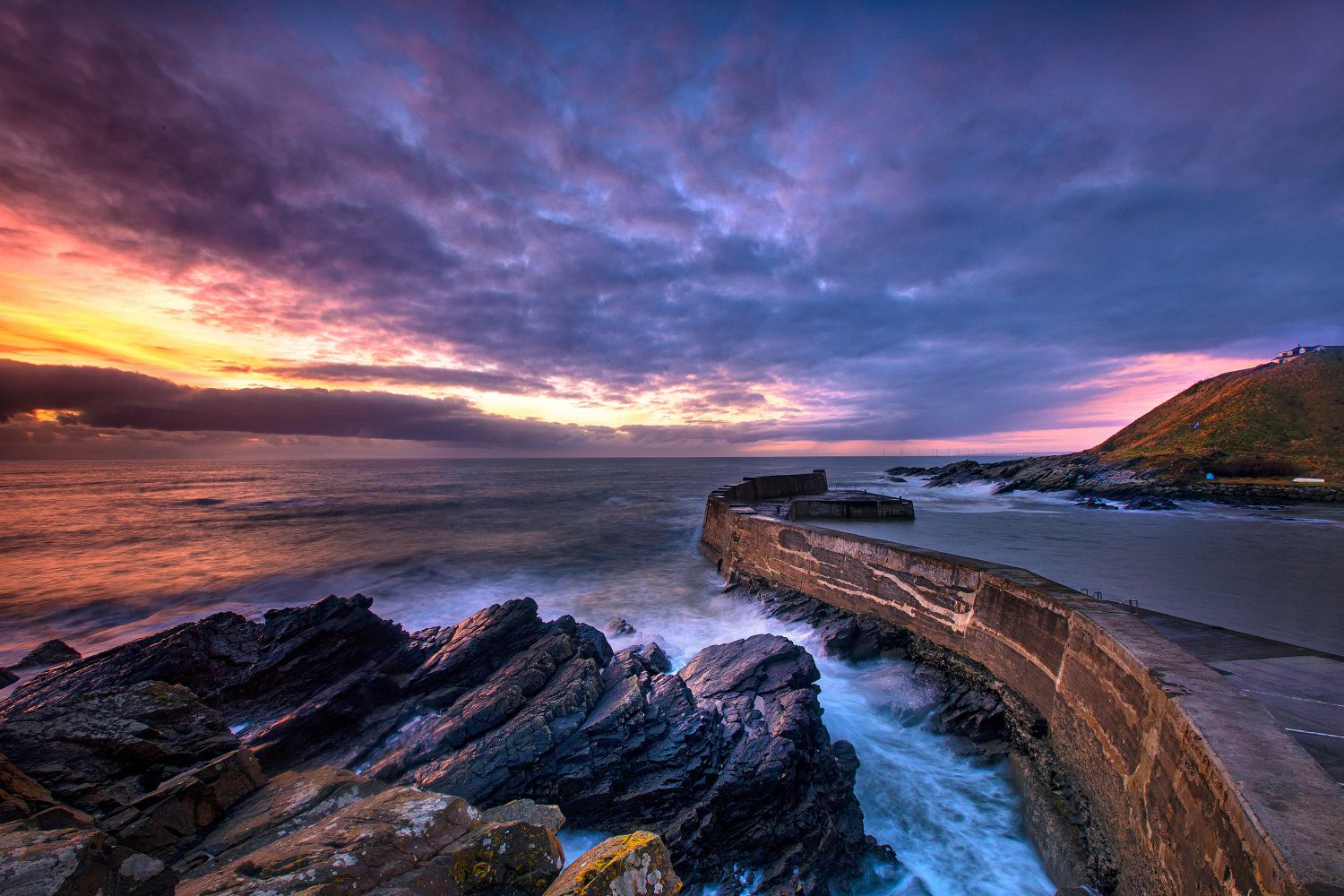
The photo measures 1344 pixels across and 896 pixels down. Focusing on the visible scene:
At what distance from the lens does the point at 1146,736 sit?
3756 mm

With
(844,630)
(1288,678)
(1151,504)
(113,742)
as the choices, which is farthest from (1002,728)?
(1151,504)

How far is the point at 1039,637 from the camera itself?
583cm

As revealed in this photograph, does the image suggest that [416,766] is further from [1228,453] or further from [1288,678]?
[1228,453]

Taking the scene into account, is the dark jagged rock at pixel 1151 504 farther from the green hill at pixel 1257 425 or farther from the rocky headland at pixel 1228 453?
the green hill at pixel 1257 425

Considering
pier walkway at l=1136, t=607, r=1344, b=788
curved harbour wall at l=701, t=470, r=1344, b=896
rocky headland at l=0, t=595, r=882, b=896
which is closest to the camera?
curved harbour wall at l=701, t=470, r=1344, b=896

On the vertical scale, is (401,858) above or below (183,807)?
above

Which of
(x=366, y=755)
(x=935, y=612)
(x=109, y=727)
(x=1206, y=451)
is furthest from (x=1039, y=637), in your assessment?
(x=1206, y=451)

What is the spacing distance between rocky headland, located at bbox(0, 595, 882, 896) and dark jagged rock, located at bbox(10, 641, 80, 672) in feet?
9.05

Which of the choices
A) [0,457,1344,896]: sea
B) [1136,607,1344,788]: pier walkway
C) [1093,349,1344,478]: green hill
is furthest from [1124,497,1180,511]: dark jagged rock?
[1136,607,1344,788]: pier walkway

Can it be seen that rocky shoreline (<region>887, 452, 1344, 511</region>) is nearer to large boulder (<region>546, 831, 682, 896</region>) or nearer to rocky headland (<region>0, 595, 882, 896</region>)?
rocky headland (<region>0, 595, 882, 896</region>)

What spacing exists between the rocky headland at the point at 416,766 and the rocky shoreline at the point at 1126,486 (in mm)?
28437

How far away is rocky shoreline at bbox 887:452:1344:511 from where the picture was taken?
24969 mm

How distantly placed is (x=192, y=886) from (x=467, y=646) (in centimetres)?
547

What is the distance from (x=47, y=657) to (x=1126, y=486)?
4457 centimetres
